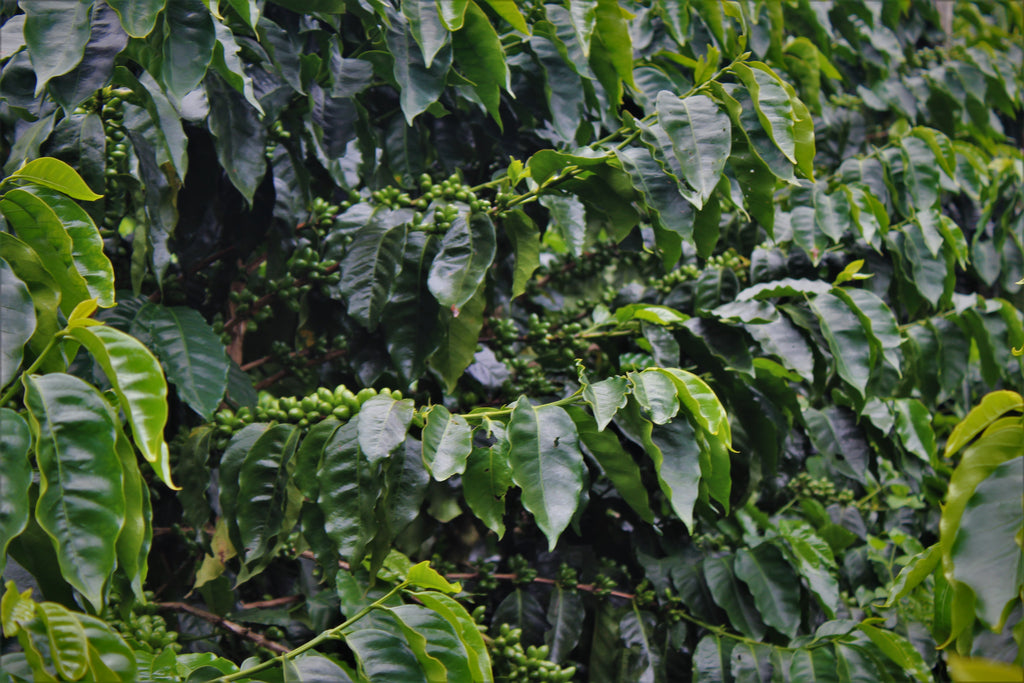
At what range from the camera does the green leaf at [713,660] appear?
5.37 feet

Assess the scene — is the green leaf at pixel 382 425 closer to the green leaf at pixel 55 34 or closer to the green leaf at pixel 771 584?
the green leaf at pixel 55 34

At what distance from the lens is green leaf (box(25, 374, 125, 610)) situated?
2.66 feet

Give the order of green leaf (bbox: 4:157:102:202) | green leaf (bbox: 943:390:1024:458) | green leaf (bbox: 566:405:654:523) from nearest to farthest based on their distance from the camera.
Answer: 1. green leaf (bbox: 943:390:1024:458)
2. green leaf (bbox: 4:157:102:202)
3. green leaf (bbox: 566:405:654:523)

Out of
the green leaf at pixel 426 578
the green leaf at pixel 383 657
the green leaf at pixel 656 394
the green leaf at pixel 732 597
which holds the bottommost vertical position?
the green leaf at pixel 732 597

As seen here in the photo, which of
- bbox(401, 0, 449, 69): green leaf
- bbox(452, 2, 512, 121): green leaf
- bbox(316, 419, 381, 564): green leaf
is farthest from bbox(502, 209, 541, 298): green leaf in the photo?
bbox(316, 419, 381, 564): green leaf

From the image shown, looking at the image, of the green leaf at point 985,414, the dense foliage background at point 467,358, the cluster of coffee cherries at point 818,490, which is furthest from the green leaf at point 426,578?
the cluster of coffee cherries at point 818,490

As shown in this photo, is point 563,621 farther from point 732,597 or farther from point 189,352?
point 189,352

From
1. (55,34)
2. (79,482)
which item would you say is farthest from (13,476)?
(55,34)

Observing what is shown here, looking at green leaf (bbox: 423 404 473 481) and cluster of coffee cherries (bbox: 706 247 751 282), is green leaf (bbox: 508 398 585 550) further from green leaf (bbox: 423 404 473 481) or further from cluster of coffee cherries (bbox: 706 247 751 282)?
cluster of coffee cherries (bbox: 706 247 751 282)

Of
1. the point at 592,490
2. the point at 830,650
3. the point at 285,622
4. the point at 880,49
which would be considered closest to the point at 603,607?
the point at 592,490

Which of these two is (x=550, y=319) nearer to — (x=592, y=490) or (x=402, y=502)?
(x=592, y=490)

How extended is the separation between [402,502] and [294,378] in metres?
0.83

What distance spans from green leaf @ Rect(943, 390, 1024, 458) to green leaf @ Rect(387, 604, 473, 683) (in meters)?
0.64

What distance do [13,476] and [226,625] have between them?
0.86 metres
